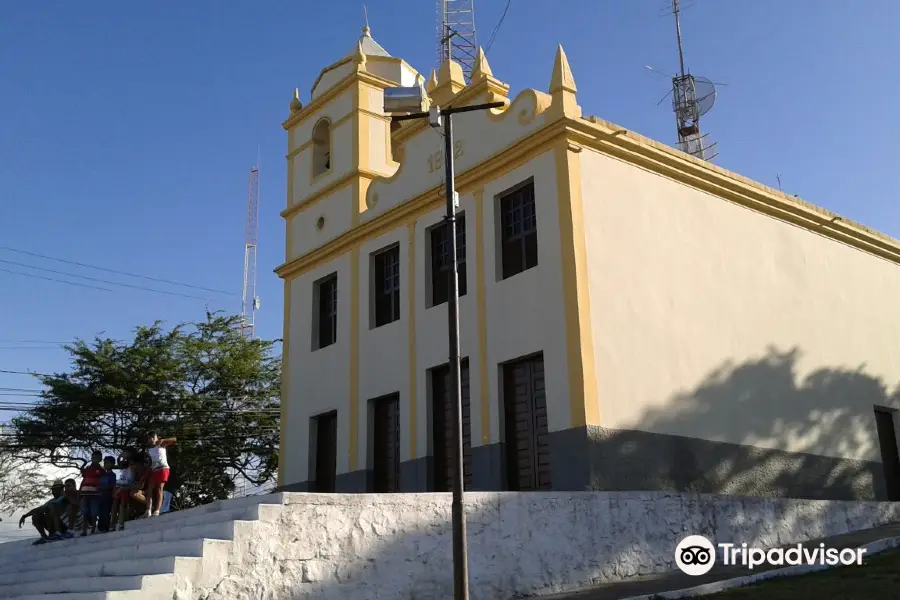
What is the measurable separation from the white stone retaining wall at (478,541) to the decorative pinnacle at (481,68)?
806 centimetres

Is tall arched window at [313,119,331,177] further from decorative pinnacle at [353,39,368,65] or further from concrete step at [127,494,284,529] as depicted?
concrete step at [127,494,284,529]

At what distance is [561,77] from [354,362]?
7.29 metres

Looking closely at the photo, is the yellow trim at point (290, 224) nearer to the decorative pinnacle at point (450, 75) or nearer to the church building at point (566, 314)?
the church building at point (566, 314)

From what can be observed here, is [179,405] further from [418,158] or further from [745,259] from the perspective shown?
[745,259]

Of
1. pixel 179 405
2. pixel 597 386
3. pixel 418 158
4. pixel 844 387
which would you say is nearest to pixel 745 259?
pixel 844 387

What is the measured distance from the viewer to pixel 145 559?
444 inches

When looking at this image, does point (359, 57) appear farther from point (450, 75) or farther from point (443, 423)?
point (443, 423)

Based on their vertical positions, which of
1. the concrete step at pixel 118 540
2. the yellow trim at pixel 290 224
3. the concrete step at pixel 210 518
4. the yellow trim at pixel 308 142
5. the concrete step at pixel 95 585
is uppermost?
the yellow trim at pixel 308 142

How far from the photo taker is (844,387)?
19391 millimetres

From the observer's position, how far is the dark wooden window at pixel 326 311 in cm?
2133

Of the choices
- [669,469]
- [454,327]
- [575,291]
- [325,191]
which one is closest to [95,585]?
[454,327]

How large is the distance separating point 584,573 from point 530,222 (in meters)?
6.09

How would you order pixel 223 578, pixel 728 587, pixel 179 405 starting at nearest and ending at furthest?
1. pixel 223 578
2. pixel 728 587
3. pixel 179 405

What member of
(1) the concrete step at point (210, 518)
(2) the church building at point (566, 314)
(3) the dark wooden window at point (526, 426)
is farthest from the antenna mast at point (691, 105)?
(1) the concrete step at point (210, 518)
